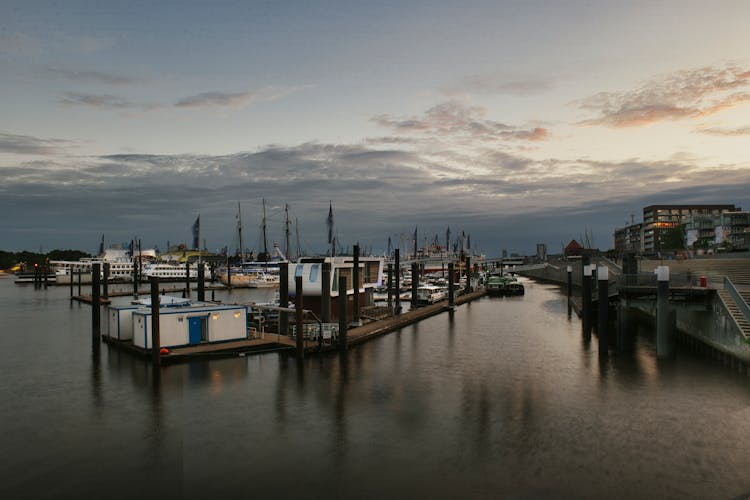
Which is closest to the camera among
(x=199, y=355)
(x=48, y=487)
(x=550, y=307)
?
(x=48, y=487)

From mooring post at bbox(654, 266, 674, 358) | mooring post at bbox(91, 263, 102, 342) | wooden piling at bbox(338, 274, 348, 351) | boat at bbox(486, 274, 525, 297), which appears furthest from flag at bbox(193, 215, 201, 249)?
mooring post at bbox(654, 266, 674, 358)

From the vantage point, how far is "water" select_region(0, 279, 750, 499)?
15.2 m

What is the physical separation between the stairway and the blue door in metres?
30.7

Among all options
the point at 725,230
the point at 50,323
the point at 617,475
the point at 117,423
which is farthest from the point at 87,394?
the point at 725,230

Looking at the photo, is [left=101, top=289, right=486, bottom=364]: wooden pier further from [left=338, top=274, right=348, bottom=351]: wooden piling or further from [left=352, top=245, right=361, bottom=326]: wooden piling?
[left=352, top=245, right=361, bottom=326]: wooden piling

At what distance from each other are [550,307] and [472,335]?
30.6m

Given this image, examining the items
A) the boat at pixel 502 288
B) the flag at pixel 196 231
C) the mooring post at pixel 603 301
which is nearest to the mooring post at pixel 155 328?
the mooring post at pixel 603 301

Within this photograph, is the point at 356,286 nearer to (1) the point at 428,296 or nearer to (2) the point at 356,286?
(2) the point at 356,286

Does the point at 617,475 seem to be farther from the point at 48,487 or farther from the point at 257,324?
the point at 257,324

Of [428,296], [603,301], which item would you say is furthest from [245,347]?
[428,296]

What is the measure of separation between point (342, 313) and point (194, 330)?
30.6 ft

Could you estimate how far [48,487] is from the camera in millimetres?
15062

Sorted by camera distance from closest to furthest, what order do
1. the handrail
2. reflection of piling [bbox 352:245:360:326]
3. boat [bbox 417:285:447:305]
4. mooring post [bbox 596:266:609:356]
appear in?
1. the handrail
2. mooring post [bbox 596:266:609:356]
3. reflection of piling [bbox 352:245:360:326]
4. boat [bbox 417:285:447:305]

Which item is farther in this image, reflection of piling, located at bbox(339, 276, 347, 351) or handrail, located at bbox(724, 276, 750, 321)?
reflection of piling, located at bbox(339, 276, 347, 351)
